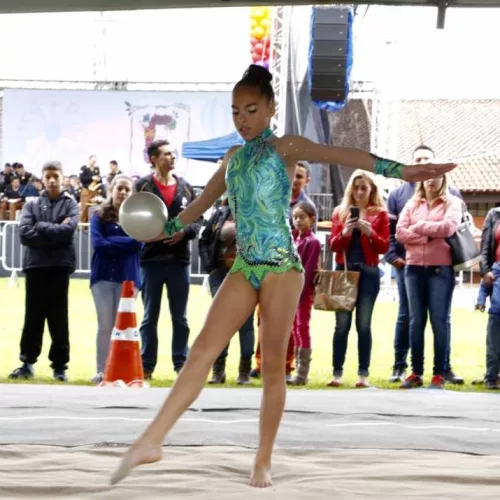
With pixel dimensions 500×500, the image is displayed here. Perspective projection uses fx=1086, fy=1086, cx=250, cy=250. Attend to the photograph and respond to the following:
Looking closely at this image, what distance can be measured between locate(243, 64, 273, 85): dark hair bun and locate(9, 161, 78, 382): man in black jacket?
181 inches

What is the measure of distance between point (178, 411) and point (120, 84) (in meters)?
29.6

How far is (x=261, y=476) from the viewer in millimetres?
4562

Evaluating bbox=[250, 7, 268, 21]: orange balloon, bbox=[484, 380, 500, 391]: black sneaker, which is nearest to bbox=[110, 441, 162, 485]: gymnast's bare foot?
bbox=[484, 380, 500, 391]: black sneaker

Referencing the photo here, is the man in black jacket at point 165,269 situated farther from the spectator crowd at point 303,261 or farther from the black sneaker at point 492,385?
the black sneaker at point 492,385

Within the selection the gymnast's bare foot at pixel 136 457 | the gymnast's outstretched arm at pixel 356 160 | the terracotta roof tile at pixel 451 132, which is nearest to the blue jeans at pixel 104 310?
the gymnast's outstretched arm at pixel 356 160

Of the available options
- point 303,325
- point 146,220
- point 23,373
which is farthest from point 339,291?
point 146,220

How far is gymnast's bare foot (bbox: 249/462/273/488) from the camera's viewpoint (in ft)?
14.8

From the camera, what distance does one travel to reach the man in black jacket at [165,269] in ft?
29.6

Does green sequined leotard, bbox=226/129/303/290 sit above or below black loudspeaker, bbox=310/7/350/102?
below

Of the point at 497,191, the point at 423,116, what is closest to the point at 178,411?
the point at 497,191

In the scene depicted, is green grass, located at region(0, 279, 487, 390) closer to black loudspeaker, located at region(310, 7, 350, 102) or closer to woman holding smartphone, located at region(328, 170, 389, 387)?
woman holding smartphone, located at region(328, 170, 389, 387)

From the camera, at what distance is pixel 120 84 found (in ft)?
109

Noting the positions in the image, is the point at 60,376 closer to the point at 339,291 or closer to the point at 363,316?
the point at 339,291

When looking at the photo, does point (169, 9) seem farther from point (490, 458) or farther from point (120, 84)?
point (120, 84)
